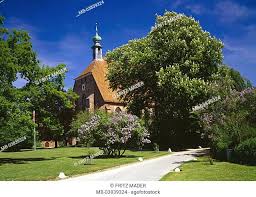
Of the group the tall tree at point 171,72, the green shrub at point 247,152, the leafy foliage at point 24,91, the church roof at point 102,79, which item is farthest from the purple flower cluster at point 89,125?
the green shrub at point 247,152

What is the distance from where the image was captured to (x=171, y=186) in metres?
8.36

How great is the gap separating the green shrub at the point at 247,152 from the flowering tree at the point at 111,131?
6.49 meters

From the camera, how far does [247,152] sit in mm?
12688

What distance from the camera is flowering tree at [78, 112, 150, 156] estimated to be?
18.6 metres

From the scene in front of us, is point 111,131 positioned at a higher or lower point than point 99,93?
lower

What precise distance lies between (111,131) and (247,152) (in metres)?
7.59

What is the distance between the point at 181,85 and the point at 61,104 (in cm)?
847

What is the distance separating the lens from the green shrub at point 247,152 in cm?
1245

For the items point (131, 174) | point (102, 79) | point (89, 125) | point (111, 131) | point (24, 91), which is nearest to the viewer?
point (131, 174)

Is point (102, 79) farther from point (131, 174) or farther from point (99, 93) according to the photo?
point (131, 174)

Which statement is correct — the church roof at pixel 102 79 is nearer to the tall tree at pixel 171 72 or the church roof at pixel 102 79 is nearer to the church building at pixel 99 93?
the church building at pixel 99 93

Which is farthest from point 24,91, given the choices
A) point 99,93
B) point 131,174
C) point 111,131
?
point 99,93

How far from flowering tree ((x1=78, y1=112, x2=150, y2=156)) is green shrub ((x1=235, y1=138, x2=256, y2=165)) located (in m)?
6.49

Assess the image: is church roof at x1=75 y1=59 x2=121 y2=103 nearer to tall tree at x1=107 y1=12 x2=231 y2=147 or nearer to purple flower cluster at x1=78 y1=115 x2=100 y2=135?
tall tree at x1=107 y1=12 x2=231 y2=147
